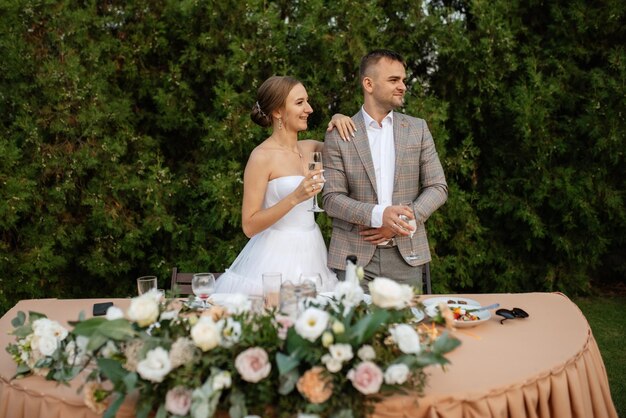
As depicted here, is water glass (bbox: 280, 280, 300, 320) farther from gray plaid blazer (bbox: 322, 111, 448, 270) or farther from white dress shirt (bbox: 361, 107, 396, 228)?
white dress shirt (bbox: 361, 107, 396, 228)

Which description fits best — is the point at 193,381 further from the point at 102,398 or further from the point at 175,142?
the point at 175,142

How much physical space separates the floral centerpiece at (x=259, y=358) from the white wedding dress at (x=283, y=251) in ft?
4.64

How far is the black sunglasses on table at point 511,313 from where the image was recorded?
2.51 m

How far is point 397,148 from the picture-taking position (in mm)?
3379

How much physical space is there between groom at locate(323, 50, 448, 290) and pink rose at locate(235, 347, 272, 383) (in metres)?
1.68

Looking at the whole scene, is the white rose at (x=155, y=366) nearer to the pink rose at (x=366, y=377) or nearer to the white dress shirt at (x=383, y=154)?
the pink rose at (x=366, y=377)

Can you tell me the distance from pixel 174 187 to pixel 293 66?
151 centimetres

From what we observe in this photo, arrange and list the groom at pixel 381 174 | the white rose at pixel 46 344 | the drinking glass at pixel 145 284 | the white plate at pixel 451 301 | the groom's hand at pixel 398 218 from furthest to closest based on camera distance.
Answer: the groom at pixel 381 174 → the groom's hand at pixel 398 218 → the white plate at pixel 451 301 → the drinking glass at pixel 145 284 → the white rose at pixel 46 344

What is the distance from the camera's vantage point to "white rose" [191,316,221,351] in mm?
1673

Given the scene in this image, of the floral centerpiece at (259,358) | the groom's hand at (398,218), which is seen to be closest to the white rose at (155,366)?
the floral centerpiece at (259,358)

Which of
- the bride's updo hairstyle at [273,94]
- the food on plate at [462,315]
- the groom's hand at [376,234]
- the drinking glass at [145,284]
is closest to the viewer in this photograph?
the drinking glass at [145,284]

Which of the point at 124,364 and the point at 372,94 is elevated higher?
the point at 372,94

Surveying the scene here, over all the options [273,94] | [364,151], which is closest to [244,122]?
[273,94]

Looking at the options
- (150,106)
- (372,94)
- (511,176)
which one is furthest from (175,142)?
(511,176)
